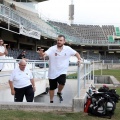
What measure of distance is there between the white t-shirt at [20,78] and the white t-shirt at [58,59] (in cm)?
98

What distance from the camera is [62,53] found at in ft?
22.2

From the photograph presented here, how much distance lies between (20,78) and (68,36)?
1972 inches

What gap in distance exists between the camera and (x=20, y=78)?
24.9 feet

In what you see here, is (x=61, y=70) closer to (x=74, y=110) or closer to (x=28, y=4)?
(x=74, y=110)

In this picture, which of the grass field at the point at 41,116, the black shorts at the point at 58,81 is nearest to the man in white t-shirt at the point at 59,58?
the black shorts at the point at 58,81

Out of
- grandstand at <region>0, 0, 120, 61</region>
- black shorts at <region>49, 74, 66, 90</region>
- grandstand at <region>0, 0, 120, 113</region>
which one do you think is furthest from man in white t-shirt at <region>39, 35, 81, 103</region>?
grandstand at <region>0, 0, 120, 61</region>

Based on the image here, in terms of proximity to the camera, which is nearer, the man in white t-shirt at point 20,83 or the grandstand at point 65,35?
the man in white t-shirt at point 20,83

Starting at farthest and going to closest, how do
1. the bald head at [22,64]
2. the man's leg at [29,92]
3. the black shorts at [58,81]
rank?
the man's leg at [29,92] → the bald head at [22,64] → the black shorts at [58,81]

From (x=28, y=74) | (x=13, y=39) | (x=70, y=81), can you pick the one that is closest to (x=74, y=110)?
(x=28, y=74)

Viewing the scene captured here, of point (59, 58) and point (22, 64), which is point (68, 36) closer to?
point (22, 64)

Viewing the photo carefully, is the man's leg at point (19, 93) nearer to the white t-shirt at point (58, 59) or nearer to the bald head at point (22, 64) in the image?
the bald head at point (22, 64)

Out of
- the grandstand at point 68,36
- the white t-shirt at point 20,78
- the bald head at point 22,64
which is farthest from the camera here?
the grandstand at point 68,36

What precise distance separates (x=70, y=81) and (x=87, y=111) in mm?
8738

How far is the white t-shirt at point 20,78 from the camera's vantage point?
756 centimetres
